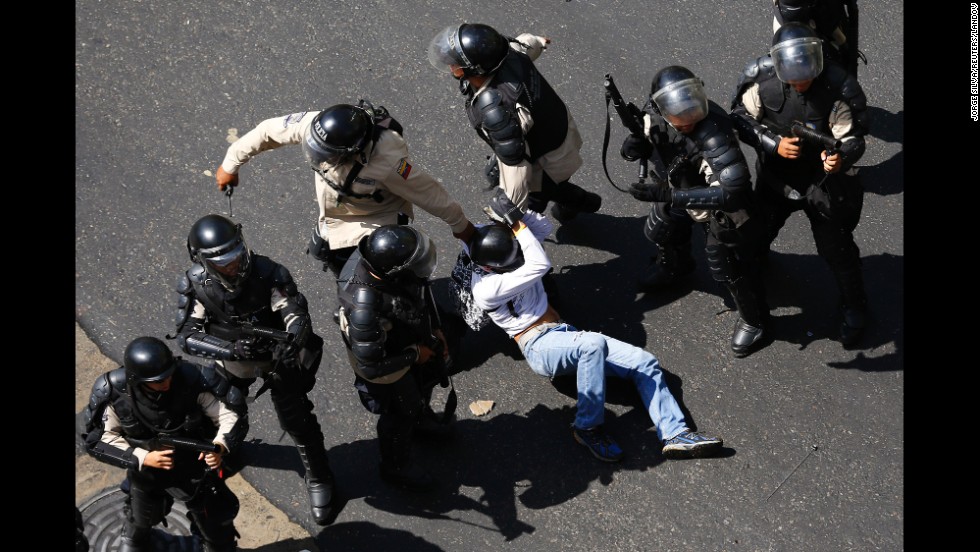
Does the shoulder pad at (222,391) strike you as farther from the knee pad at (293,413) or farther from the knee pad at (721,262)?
the knee pad at (721,262)

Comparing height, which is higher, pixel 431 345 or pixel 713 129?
pixel 713 129

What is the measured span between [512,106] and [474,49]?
0.41m

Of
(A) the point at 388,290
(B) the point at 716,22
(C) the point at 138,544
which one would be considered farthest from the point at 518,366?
(B) the point at 716,22

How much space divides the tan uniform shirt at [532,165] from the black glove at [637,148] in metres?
0.46

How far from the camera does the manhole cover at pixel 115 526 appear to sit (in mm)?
5914

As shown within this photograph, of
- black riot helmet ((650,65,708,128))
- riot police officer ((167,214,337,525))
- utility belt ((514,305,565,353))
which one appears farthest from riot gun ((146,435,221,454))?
black riot helmet ((650,65,708,128))

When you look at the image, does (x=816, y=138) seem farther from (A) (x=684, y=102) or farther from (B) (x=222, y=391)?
(B) (x=222, y=391)

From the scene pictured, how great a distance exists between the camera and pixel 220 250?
16.9 ft

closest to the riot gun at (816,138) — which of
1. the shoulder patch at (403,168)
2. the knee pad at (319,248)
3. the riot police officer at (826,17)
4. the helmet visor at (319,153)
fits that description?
the riot police officer at (826,17)

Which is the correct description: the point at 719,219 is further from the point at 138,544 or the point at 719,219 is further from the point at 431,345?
the point at 138,544

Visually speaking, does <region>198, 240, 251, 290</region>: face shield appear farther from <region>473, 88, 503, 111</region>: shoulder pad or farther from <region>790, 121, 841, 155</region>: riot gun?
<region>790, 121, 841, 155</region>: riot gun

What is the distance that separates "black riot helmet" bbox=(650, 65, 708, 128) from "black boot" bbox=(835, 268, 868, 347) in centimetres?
157
